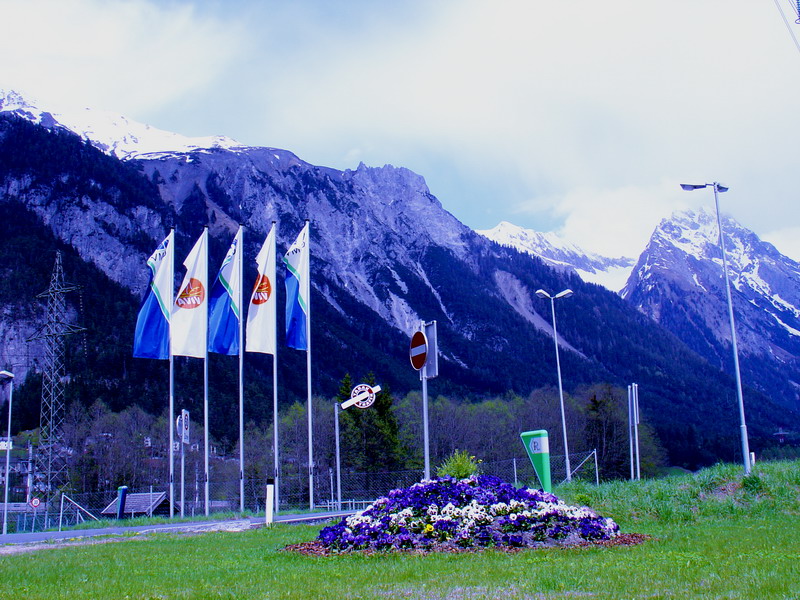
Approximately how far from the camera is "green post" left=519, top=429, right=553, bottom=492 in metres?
18.0

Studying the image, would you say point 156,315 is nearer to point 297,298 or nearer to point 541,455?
point 297,298

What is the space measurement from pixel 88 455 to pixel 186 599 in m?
75.6

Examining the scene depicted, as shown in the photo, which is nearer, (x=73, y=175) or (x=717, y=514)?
(x=717, y=514)

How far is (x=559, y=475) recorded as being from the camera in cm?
3862

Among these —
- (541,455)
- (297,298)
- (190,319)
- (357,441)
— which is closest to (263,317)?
(297,298)

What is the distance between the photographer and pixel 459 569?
→ 991 cm

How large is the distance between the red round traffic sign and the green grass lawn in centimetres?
328

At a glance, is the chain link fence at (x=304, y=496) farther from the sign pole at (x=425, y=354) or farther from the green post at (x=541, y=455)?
the sign pole at (x=425, y=354)

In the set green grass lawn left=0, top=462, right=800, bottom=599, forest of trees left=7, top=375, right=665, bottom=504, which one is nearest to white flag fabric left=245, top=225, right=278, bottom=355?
green grass lawn left=0, top=462, right=800, bottom=599

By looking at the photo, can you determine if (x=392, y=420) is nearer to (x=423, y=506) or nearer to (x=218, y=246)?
(x=423, y=506)

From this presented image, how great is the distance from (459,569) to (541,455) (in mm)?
8569

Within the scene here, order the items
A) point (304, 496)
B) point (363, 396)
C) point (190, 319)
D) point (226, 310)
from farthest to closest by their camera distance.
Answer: point (304, 496), point (226, 310), point (190, 319), point (363, 396)

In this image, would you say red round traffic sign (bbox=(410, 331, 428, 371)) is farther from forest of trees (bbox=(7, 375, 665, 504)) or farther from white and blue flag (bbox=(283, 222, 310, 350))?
forest of trees (bbox=(7, 375, 665, 504))

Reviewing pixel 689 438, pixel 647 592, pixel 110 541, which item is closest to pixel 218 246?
pixel 689 438
